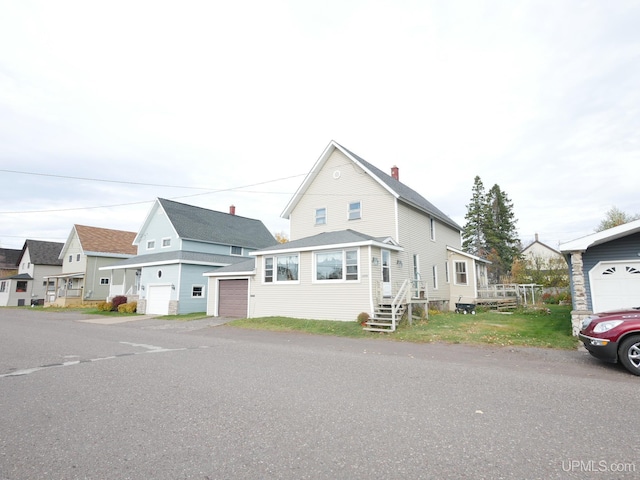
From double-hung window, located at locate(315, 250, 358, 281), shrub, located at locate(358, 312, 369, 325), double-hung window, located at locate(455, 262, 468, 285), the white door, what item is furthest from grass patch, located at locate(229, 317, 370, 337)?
double-hung window, located at locate(455, 262, 468, 285)

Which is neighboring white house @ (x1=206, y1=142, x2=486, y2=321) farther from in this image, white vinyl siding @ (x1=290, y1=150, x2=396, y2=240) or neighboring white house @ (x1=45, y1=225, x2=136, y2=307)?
neighboring white house @ (x1=45, y1=225, x2=136, y2=307)

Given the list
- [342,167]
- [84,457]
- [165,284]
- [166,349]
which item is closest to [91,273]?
[165,284]

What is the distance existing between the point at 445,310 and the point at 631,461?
20.7 m

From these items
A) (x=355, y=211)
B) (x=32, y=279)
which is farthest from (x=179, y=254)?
(x=32, y=279)

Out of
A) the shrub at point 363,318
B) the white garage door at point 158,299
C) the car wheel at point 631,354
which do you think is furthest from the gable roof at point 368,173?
the car wheel at point 631,354

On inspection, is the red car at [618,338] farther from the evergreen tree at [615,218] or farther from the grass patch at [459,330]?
the evergreen tree at [615,218]

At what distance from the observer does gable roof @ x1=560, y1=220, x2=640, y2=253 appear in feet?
37.0

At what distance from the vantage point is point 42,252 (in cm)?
4703

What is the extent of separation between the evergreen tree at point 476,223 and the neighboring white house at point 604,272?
3793 cm

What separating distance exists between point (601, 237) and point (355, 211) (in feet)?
40.1

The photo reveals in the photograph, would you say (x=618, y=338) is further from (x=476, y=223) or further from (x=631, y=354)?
(x=476, y=223)

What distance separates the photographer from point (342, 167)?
72.6 feet

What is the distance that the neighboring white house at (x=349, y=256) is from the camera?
17312 millimetres

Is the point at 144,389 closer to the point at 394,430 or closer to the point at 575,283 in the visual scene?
the point at 394,430
